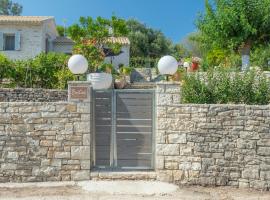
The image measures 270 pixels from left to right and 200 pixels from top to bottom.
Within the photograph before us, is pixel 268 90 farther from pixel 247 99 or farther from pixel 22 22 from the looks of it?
pixel 22 22

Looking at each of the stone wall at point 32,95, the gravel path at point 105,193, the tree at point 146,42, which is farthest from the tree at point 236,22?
the tree at point 146,42

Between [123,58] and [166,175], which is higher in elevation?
[123,58]

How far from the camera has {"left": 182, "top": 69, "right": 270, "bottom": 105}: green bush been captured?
355 inches

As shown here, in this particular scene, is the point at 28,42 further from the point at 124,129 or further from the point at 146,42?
the point at 124,129

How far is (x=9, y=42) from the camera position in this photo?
26578 millimetres

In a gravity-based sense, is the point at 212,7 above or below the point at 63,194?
A: above

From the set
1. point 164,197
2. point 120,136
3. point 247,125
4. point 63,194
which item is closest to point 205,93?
point 247,125

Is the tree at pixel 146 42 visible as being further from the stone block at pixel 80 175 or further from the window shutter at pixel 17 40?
the stone block at pixel 80 175

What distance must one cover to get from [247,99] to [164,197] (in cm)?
338

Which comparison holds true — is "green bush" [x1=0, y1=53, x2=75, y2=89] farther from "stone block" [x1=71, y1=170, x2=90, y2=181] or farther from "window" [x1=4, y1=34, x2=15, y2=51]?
"window" [x1=4, y1=34, x2=15, y2=51]

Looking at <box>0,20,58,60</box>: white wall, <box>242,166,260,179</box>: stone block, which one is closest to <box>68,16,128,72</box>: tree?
<box>242,166,260,179</box>: stone block

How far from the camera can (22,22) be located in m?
25.8

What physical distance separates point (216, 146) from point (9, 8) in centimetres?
5512

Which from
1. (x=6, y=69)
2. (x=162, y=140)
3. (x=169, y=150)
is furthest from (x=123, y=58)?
(x=169, y=150)
